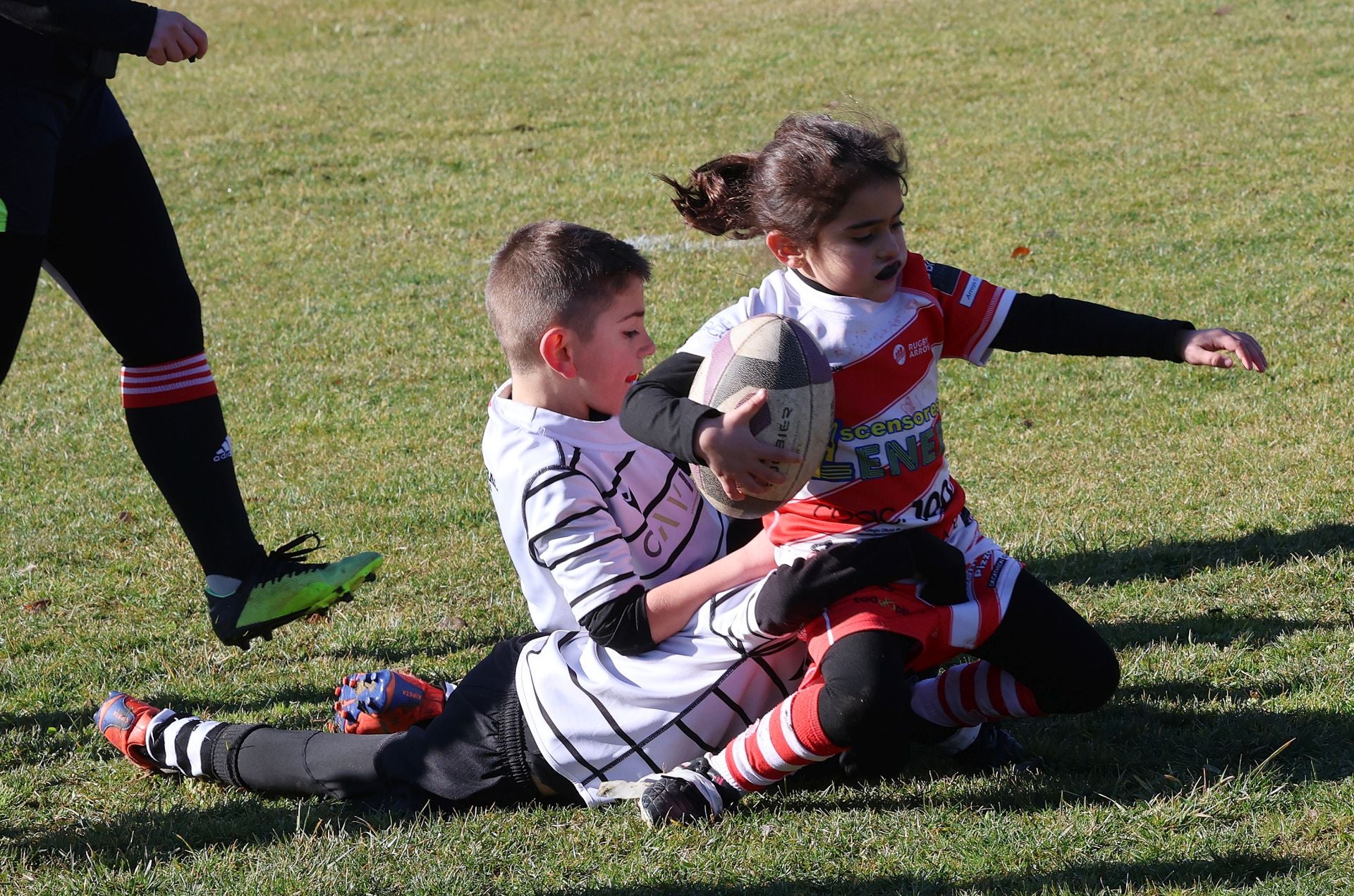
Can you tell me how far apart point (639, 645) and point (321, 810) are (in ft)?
2.96

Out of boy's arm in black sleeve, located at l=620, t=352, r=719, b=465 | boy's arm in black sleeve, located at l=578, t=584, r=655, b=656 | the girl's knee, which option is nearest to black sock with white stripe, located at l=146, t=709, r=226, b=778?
boy's arm in black sleeve, located at l=578, t=584, r=655, b=656

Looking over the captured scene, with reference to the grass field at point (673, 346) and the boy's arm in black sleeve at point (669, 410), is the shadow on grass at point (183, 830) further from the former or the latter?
the boy's arm in black sleeve at point (669, 410)

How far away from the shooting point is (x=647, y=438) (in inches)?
117

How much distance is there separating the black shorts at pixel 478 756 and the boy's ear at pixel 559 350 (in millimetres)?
723

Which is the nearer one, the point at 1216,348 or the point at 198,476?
the point at 1216,348

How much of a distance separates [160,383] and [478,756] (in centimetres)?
156

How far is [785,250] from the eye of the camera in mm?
3307

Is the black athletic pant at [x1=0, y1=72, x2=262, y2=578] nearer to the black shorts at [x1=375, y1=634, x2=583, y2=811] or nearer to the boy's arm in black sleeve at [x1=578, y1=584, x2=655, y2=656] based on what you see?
the black shorts at [x1=375, y1=634, x2=583, y2=811]

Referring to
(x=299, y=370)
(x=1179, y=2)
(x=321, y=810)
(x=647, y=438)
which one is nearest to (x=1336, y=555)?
(x=647, y=438)

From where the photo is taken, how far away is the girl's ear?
3.28 metres

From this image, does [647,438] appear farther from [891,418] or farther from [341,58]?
[341,58]

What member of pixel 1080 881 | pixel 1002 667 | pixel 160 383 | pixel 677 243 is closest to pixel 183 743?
pixel 160 383

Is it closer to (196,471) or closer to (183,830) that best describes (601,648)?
(183,830)

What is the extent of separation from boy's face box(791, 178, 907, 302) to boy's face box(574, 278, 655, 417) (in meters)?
0.48
